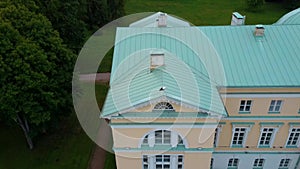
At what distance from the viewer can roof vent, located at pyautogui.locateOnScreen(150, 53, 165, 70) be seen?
82.9ft

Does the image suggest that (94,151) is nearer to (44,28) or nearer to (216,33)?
(44,28)

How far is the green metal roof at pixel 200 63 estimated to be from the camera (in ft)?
78.9

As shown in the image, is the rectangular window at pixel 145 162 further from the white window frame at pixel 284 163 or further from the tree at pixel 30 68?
the white window frame at pixel 284 163

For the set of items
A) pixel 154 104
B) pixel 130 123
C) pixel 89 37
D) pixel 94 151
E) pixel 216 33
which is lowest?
pixel 94 151

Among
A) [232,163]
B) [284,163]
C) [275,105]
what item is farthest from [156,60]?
[284,163]

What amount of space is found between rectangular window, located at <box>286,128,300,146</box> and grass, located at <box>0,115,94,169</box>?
22359mm

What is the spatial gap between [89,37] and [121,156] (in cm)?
3999

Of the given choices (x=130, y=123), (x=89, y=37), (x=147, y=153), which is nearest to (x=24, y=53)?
(x=130, y=123)

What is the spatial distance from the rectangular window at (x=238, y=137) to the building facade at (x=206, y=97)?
0.10 metres

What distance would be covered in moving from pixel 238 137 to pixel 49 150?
22456mm

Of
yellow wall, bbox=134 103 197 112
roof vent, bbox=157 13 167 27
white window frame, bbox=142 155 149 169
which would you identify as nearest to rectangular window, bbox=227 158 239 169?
white window frame, bbox=142 155 149 169

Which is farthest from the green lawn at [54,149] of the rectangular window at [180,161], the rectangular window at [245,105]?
the rectangular window at [245,105]

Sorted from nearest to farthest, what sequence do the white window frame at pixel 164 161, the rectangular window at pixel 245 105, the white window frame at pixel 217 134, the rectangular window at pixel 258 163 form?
the white window frame at pixel 164 161 → the rectangular window at pixel 245 105 → the white window frame at pixel 217 134 → the rectangular window at pixel 258 163

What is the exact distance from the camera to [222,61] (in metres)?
29.6
